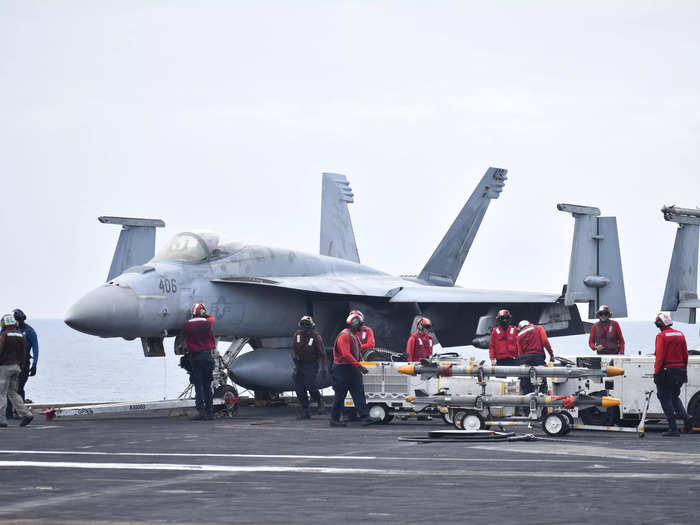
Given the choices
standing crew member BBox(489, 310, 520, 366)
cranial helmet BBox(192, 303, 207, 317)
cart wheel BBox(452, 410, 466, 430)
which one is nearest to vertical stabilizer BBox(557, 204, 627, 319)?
standing crew member BBox(489, 310, 520, 366)

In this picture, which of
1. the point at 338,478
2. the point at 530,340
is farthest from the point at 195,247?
the point at 338,478

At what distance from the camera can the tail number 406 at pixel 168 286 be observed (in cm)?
1923

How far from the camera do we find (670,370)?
15109 mm

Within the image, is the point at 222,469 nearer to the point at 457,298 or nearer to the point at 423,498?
the point at 423,498

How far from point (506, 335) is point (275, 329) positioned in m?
5.20

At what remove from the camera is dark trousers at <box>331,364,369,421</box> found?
1698cm

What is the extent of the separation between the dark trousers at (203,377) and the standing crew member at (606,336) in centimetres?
633

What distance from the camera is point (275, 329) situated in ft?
71.4

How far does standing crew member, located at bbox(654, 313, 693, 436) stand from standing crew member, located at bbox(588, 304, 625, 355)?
3793 millimetres

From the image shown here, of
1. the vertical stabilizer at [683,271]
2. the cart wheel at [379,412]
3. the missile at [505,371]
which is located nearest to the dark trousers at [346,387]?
the cart wheel at [379,412]

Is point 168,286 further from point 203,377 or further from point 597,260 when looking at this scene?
point 597,260

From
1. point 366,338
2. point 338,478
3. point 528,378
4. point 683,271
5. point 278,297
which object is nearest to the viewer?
point 338,478

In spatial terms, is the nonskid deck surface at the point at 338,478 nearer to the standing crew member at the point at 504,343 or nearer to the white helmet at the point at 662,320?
the white helmet at the point at 662,320

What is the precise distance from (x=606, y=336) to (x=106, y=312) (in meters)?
8.22
